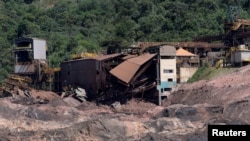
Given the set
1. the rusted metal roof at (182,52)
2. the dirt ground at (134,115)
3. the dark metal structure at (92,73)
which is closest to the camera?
the dirt ground at (134,115)

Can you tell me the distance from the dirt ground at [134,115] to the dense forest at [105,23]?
1334cm

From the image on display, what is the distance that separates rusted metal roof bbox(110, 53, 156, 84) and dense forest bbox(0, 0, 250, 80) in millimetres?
8938

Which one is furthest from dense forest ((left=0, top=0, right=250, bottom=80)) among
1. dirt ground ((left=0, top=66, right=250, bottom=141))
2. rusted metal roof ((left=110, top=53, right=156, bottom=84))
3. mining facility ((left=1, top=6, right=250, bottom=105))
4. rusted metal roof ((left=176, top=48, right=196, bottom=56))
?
dirt ground ((left=0, top=66, right=250, bottom=141))

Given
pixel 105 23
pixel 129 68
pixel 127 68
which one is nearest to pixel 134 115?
pixel 129 68

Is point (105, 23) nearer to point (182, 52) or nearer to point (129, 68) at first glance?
point (182, 52)

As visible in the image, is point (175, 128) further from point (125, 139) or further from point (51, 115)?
point (51, 115)

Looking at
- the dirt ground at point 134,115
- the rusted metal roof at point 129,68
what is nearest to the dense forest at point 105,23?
the rusted metal roof at point 129,68

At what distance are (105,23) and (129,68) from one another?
42.6m

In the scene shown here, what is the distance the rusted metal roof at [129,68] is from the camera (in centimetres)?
6596

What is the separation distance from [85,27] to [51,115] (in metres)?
48.7

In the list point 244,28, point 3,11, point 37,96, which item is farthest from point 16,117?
point 3,11

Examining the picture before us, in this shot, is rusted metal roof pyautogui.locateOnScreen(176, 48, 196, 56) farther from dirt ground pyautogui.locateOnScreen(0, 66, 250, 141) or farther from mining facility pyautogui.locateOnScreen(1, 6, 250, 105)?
dirt ground pyautogui.locateOnScreen(0, 66, 250, 141)

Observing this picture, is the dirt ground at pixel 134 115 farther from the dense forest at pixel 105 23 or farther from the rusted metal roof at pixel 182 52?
the dense forest at pixel 105 23

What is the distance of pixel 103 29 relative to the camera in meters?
104
